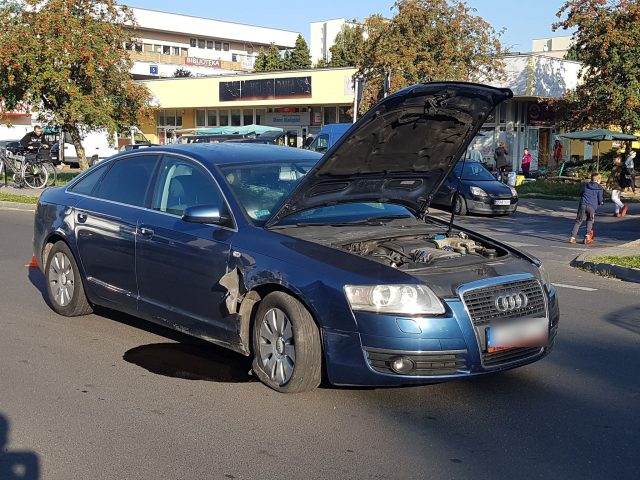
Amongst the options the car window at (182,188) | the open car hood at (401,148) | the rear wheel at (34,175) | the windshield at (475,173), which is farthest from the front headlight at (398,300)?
the rear wheel at (34,175)

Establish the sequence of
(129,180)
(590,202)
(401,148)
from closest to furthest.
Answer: (401,148)
(129,180)
(590,202)

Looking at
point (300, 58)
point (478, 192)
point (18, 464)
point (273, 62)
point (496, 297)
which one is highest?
point (300, 58)

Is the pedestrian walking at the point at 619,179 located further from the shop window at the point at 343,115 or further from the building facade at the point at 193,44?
the building facade at the point at 193,44

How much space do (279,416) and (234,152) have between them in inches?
100

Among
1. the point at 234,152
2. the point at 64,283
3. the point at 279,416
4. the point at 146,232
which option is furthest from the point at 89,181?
the point at 279,416

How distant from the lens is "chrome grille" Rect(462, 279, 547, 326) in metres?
5.06

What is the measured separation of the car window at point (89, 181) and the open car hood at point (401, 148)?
2.51 m

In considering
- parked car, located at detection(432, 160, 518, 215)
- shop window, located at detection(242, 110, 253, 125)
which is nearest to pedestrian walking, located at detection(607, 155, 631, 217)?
parked car, located at detection(432, 160, 518, 215)

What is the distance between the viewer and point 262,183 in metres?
6.33

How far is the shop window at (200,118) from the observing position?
2000 inches

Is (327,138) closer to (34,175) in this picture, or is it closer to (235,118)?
(34,175)

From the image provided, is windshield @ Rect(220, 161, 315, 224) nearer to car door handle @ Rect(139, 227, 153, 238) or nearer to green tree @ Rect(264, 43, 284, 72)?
car door handle @ Rect(139, 227, 153, 238)

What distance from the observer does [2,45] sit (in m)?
21.7

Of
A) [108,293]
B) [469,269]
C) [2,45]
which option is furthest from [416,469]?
[2,45]
